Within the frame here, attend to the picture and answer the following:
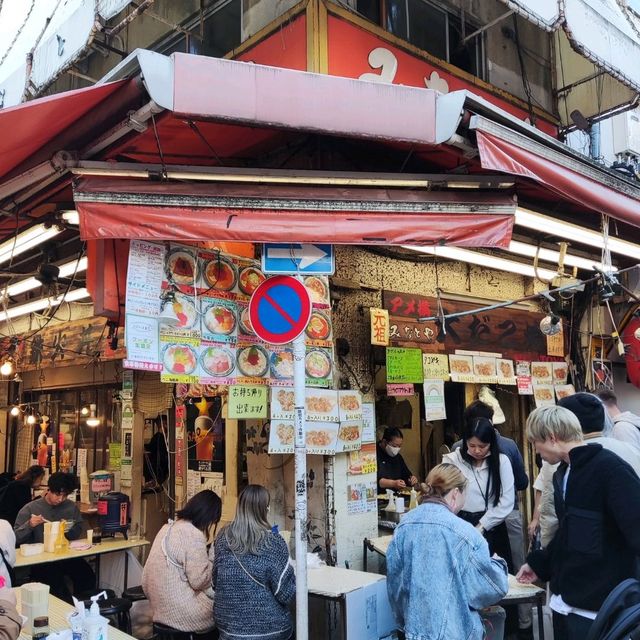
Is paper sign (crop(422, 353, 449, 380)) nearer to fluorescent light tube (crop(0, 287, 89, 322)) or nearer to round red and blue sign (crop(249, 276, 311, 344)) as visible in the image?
round red and blue sign (crop(249, 276, 311, 344))

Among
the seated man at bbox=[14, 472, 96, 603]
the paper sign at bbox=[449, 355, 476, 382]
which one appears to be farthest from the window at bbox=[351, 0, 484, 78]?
the seated man at bbox=[14, 472, 96, 603]

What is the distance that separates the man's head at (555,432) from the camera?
356 cm

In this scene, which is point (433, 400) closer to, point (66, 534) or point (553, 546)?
point (553, 546)

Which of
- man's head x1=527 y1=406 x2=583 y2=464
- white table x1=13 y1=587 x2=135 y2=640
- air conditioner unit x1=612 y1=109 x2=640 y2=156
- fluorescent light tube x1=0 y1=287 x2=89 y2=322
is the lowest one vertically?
white table x1=13 y1=587 x2=135 y2=640

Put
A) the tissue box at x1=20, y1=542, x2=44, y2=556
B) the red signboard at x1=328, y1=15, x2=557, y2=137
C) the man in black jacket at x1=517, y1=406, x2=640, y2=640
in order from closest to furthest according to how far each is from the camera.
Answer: the man in black jacket at x1=517, y1=406, x2=640, y2=640 < the red signboard at x1=328, y1=15, x2=557, y2=137 < the tissue box at x1=20, y1=542, x2=44, y2=556

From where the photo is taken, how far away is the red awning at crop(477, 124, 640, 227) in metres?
4.44

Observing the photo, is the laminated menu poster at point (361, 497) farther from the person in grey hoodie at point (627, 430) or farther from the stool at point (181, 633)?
the person in grey hoodie at point (627, 430)

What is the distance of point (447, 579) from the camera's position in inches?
140

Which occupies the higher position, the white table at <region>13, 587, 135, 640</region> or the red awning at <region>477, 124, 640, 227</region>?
the red awning at <region>477, 124, 640, 227</region>

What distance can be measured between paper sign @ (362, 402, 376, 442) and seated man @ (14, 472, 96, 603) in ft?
11.8

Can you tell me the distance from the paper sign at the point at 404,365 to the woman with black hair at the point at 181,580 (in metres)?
2.76

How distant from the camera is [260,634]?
423 centimetres

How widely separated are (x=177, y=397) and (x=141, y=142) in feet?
16.3

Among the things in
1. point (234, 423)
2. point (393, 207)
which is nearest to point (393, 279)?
point (393, 207)
